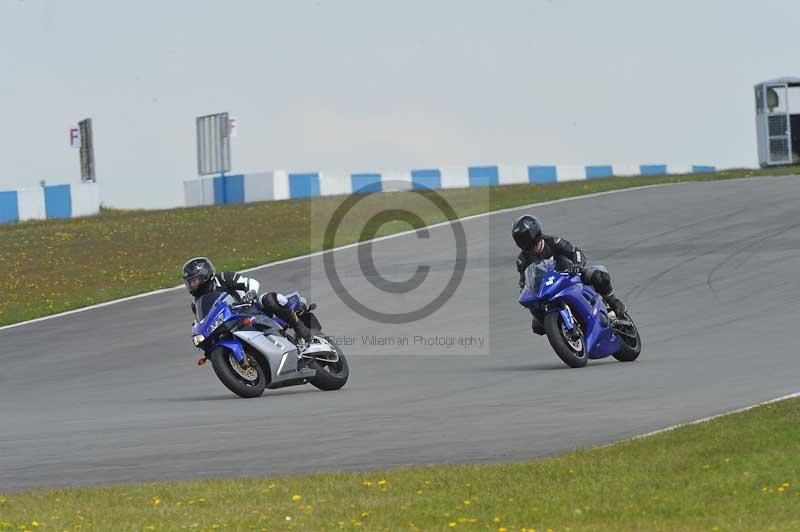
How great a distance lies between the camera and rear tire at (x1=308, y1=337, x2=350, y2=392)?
15320 millimetres

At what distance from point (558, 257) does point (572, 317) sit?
0.78m

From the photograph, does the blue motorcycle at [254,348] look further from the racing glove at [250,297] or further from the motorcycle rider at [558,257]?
the motorcycle rider at [558,257]

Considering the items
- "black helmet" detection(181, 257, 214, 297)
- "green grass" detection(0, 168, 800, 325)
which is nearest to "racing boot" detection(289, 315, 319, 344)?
"black helmet" detection(181, 257, 214, 297)

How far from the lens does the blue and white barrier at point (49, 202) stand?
1642 inches

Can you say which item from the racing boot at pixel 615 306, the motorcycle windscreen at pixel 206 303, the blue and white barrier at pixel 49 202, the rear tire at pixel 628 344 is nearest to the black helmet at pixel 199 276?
the motorcycle windscreen at pixel 206 303

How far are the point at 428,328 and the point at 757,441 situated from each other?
11.2 metres

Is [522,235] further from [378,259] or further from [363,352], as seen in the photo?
[378,259]

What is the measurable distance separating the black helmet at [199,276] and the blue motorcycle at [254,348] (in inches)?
4.5

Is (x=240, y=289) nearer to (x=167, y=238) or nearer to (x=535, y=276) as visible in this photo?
(x=535, y=276)

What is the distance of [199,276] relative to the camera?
15.1m

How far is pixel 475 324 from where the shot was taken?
2034 centimetres

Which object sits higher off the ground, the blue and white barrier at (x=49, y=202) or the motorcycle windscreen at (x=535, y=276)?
the blue and white barrier at (x=49, y=202)

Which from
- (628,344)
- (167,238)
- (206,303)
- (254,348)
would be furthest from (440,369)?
(167,238)

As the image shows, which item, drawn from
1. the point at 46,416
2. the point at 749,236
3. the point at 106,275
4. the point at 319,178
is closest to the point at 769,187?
the point at 749,236
